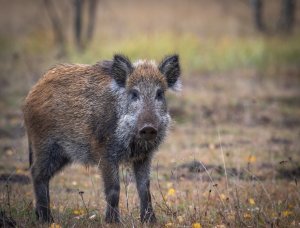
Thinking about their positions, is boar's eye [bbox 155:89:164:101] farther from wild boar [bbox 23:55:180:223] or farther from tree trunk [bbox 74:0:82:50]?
tree trunk [bbox 74:0:82:50]

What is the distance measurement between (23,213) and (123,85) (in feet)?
5.91

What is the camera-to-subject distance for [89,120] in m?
6.87

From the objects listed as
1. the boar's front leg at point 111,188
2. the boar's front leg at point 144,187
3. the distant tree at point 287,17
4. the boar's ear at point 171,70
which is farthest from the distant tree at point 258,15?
the boar's front leg at point 111,188

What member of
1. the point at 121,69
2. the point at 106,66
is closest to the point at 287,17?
the point at 106,66

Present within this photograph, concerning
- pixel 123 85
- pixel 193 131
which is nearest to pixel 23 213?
pixel 123 85

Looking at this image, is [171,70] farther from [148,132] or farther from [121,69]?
[148,132]

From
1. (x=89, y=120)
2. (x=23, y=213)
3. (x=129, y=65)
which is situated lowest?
(x=23, y=213)

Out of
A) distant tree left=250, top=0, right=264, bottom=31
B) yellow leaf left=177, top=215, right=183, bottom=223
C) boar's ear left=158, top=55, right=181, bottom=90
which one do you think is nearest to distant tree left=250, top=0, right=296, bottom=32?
distant tree left=250, top=0, right=264, bottom=31

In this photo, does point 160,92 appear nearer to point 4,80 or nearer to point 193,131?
point 193,131

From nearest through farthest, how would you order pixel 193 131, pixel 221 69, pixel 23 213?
pixel 23 213 < pixel 193 131 < pixel 221 69

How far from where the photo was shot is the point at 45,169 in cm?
680

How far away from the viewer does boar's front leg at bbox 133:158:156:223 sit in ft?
21.2

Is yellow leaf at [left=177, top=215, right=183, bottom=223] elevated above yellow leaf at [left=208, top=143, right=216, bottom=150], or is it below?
above

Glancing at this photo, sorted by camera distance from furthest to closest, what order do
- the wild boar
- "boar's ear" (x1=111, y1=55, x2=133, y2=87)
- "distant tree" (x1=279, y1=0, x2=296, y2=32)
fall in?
"distant tree" (x1=279, y1=0, x2=296, y2=32), "boar's ear" (x1=111, y1=55, x2=133, y2=87), the wild boar
